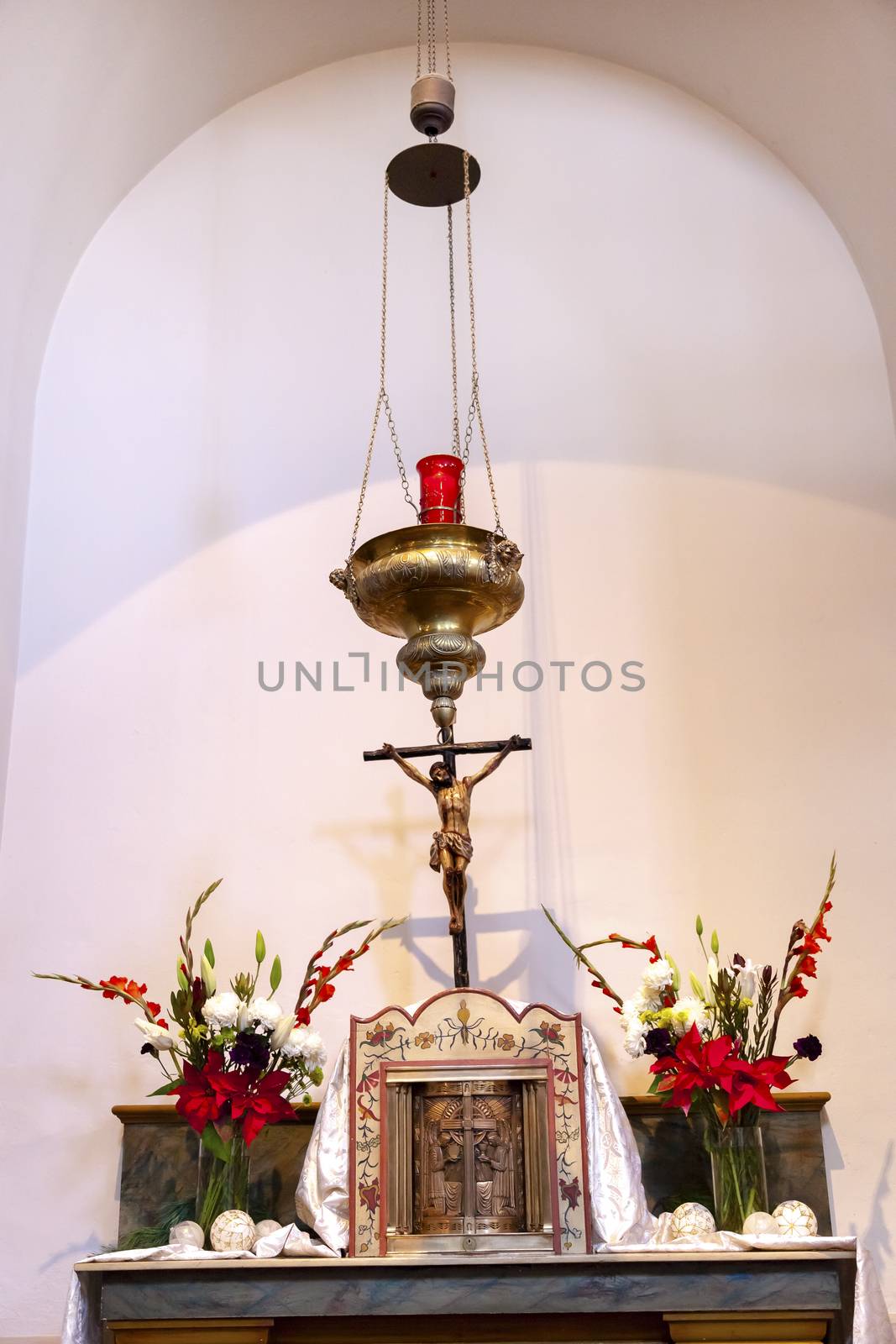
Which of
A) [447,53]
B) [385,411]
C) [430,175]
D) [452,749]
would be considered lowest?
[452,749]

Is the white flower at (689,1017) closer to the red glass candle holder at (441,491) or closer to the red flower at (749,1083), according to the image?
the red flower at (749,1083)

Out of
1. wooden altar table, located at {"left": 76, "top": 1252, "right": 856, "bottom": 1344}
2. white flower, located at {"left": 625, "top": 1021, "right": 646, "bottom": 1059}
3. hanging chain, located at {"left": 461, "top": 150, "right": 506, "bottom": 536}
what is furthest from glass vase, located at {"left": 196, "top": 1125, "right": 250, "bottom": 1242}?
hanging chain, located at {"left": 461, "top": 150, "right": 506, "bottom": 536}

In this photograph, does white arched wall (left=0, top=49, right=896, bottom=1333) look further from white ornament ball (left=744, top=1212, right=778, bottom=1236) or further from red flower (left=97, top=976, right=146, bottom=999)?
white ornament ball (left=744, top=1212, right=778, bottom=1236)

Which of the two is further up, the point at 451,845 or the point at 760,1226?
the point at 451,845

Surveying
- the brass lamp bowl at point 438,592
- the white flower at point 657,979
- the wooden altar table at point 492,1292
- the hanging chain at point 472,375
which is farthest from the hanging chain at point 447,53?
the wooden altar table at point 492,1292

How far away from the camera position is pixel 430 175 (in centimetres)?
421

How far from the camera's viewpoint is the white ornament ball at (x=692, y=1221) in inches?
118

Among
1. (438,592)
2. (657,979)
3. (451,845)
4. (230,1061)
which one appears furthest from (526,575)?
(230,1061)

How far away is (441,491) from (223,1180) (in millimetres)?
1646

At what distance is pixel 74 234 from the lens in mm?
4477

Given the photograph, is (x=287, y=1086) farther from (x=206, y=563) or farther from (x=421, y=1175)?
(x=206, y=563)

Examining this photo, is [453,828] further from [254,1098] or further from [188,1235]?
[188,1235]

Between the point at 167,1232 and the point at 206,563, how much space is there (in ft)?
6.14

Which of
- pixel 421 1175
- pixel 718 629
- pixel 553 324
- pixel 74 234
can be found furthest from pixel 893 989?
pixel 74 234
